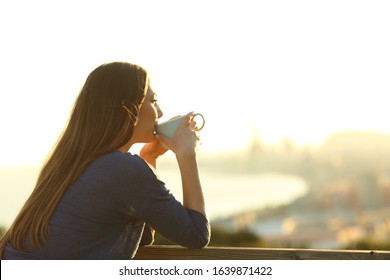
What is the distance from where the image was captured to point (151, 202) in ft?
6.93

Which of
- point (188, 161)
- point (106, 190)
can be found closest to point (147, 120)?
point (188, 161)

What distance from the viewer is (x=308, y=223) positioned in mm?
43656

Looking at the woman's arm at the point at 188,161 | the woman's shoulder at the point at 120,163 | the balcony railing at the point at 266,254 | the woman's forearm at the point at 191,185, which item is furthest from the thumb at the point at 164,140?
the balcony railing at the point at 266,254

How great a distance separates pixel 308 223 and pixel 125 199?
4264 centimetres

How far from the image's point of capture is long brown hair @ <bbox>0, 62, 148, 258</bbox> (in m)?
2.17

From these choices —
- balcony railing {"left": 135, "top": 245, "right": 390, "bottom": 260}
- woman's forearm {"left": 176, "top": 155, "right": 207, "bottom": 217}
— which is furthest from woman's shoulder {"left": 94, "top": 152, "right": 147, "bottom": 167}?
balcony railing {"left": 135, "top": 245, "right": 390, "bottom": 260}

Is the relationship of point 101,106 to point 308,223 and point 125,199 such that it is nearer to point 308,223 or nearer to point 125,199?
point 125,199

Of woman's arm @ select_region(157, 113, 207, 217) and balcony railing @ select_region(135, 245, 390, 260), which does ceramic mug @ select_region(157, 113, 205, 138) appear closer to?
woman's arm @ select_region(157, 113, 207, 217)

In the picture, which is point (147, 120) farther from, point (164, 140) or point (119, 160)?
point (119, 160)

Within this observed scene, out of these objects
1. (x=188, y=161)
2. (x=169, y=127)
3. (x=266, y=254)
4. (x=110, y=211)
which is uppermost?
(x=169, y=127)

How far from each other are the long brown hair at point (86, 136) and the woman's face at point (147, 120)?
0.04 m

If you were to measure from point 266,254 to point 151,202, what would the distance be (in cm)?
49
